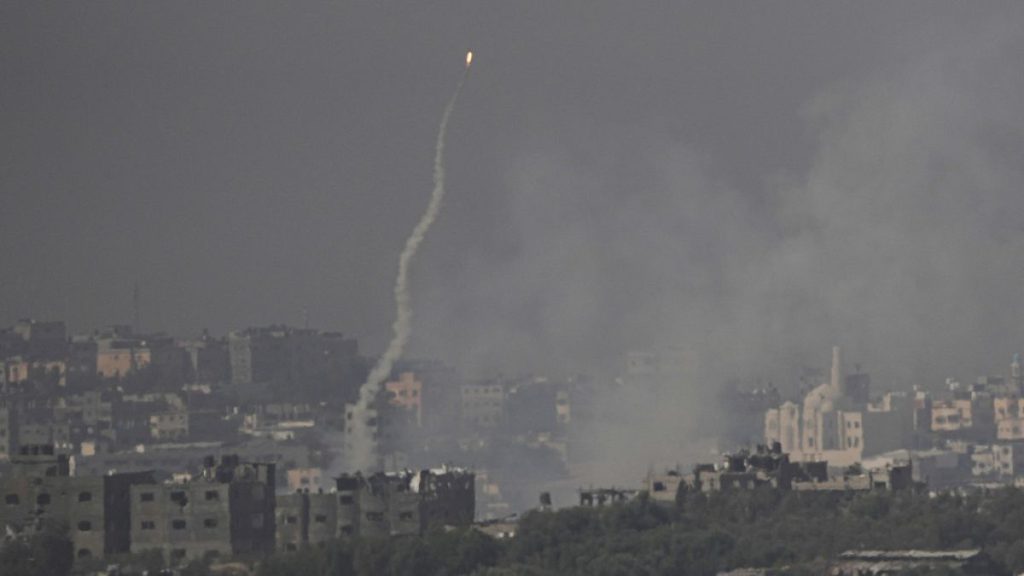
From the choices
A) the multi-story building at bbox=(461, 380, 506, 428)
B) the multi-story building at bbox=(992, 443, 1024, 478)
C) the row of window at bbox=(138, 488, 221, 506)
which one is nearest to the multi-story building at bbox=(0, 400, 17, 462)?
the multi-story building at bbox=(461, 380, 506, 428)

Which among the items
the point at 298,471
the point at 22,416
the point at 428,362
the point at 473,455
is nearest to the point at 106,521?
the point at 298,471

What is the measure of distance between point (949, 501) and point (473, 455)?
129 ft

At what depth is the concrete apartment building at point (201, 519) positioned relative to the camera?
269 feet

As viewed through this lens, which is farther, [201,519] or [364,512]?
[364,512]

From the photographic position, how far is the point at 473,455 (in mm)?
124438

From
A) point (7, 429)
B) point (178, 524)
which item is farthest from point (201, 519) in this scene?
point (7, 429)

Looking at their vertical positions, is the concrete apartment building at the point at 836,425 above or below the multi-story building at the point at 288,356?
below

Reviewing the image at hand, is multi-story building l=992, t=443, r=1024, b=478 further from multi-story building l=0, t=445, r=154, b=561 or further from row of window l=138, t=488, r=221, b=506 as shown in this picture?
multi-story building l=0, t=445, r=154, b=561

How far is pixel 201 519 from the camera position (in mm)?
82438

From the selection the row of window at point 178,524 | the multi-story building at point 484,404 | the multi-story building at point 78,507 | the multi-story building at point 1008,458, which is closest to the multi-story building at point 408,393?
the multi-story building at point 484,404

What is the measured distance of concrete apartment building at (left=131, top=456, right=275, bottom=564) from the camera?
82.1m

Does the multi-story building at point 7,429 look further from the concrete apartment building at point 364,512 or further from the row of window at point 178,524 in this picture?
the row of window at point 178,524

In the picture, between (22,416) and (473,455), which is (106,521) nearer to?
(473,455)

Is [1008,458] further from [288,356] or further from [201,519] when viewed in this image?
[201,519]
